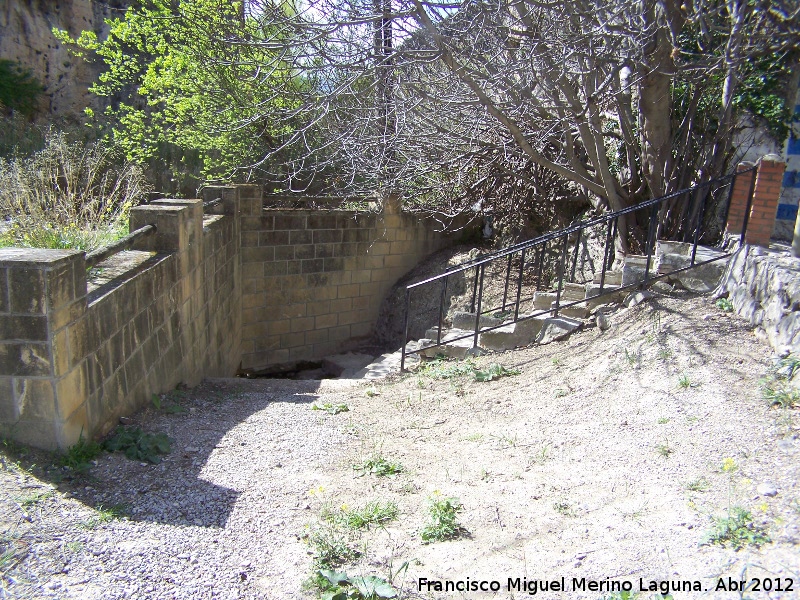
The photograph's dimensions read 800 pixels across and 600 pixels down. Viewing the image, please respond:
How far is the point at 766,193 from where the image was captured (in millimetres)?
5426

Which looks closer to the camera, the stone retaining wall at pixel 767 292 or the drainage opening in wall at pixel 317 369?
the stone retaining wall at pixel 767 292

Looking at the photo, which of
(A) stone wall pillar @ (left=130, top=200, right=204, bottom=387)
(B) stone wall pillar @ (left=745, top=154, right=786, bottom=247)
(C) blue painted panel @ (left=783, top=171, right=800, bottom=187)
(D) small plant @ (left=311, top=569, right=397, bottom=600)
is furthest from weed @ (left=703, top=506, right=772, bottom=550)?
(C) blue painted panel @ (left=783, top=171, right=800, bottom=187)

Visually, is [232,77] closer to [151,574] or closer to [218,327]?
[218,327]

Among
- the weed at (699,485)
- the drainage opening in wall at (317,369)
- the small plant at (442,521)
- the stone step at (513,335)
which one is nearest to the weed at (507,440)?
the small plant at (442,521)

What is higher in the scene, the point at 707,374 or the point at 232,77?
the point at 232,77

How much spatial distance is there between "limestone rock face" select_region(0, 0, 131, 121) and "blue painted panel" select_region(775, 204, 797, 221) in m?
19.6

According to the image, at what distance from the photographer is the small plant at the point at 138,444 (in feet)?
11.8

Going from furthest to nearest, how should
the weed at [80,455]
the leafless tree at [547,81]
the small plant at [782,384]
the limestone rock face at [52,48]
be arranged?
the limestone rock face at [52,48] < the leafless tree at [547,81] < the small plant at [782,384] < the weed at [80,455]

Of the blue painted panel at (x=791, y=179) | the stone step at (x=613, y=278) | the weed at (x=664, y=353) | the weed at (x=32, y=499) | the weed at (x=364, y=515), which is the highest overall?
the blue painted panel at (x=791, y=179)

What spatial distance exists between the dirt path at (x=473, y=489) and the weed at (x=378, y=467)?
0.05m

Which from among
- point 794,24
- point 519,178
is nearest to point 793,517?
point 794,24

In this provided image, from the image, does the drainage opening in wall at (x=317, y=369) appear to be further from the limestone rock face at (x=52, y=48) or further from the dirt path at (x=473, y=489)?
the limestone rock face at (x=52, y=48)

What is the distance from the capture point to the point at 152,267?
14.7 feet

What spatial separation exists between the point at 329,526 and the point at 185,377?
2841mm
